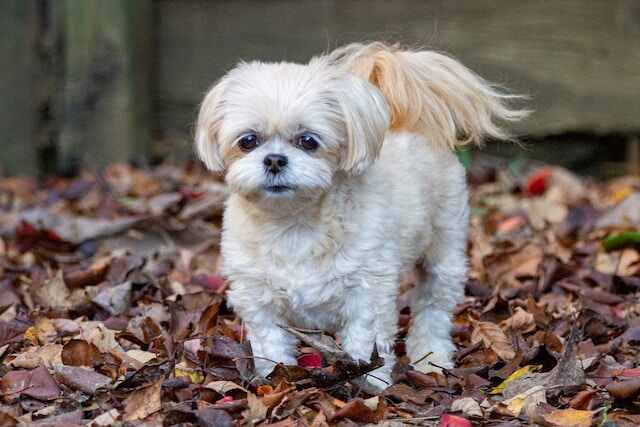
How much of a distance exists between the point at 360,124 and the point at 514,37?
3906 mm

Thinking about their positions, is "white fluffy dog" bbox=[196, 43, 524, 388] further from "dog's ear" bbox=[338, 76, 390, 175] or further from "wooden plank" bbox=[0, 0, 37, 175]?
"wooden plank" bbox=[0, 0, 37, 175]

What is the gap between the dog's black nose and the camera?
3.79m

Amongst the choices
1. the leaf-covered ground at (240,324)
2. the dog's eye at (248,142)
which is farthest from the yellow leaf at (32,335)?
the dog's eye at (248,142)

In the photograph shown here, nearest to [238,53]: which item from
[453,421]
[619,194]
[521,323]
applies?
[619,194]

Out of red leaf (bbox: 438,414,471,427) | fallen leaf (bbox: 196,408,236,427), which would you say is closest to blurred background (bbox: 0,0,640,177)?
red leaf (bbox: 438,414,471,427)

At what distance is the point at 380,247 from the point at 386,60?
2.75ft

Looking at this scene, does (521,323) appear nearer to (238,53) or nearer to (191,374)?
(191,374)

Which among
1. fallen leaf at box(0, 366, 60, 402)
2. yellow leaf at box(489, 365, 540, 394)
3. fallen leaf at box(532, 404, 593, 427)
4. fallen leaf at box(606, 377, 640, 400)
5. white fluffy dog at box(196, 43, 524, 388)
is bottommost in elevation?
fallen leaf at box(0, 366, 60, 402)

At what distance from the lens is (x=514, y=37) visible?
296 inches

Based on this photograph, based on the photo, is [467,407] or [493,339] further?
[493,339]

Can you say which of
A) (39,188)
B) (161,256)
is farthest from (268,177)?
(39,188)

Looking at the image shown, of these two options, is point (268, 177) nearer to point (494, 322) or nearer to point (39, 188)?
point (494, 322)

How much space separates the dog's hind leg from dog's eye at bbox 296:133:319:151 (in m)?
0.92

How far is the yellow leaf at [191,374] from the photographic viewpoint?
13.0 feet
